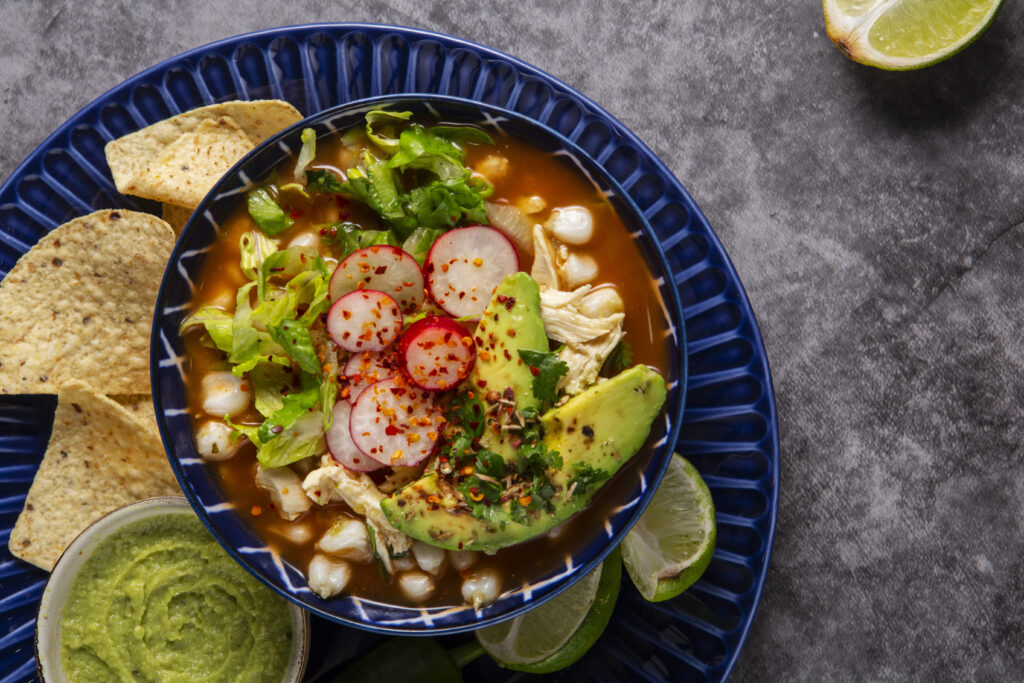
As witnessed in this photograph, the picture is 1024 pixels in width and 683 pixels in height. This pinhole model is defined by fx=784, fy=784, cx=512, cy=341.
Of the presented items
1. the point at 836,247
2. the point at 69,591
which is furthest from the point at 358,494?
the point at 836,247

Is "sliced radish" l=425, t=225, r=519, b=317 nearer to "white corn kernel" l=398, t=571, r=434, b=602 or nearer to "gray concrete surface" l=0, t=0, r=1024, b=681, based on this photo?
"white corn kernel" l=398, t=571, r=434, b=602

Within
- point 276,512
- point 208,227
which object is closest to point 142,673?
point 276,512

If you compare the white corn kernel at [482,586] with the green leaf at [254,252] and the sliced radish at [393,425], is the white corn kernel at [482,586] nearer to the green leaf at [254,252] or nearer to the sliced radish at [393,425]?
the sliced radish at [393,425]

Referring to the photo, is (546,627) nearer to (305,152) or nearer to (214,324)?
(214,324)

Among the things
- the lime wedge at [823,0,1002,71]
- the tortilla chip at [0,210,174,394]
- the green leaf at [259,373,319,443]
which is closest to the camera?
the green leaf at [259,373,319,443]

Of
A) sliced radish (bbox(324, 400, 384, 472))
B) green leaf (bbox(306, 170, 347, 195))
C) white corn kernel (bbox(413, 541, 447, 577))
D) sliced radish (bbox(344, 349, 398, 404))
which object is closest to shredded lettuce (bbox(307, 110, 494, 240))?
green leaf (bbox(306, 170, 347, 195))

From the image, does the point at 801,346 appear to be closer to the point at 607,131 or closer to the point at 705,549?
the point at 705,549
